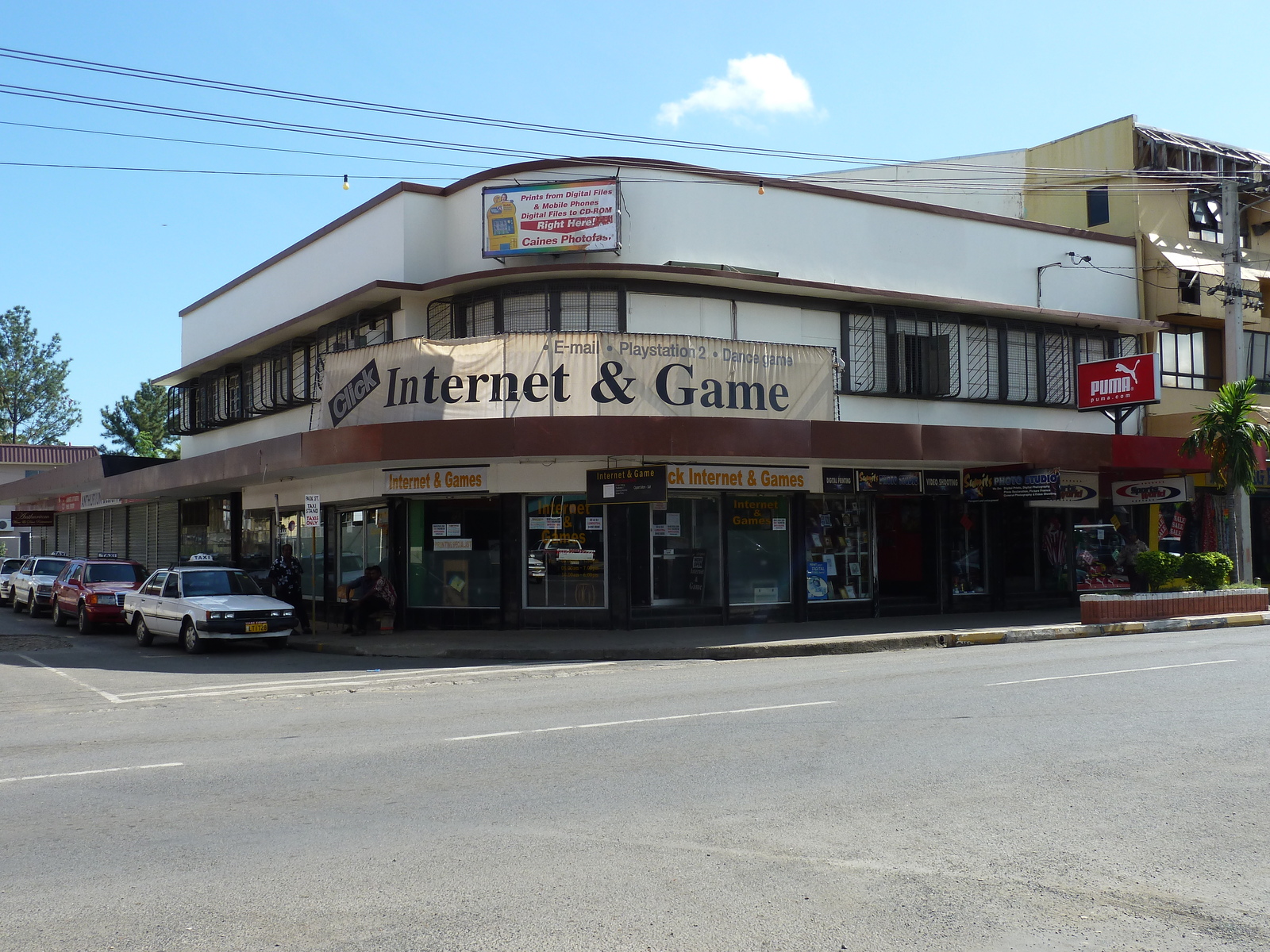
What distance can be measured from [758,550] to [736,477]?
1693 mm

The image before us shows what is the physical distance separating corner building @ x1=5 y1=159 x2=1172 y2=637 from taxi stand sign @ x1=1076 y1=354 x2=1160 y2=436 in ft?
3.20

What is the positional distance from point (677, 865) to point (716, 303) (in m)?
17.4

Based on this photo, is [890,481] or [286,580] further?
[890,481]

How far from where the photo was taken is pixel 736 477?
21266 mm

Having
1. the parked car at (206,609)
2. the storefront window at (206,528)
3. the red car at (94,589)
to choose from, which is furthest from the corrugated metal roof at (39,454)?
the parked car at (206,609)

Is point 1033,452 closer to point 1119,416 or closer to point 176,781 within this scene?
point 1119,416

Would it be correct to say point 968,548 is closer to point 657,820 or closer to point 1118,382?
point 1118,382

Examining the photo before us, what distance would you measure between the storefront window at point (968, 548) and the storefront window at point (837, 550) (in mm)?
2339

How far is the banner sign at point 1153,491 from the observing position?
24391mm

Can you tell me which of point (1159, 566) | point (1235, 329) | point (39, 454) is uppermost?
point (39, 454)

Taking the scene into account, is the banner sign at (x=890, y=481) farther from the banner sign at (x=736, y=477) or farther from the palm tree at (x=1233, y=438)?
the palm tree at (x=1233, y=438)

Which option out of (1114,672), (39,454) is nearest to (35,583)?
(1114,672)

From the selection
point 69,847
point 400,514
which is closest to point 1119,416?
point 400,514

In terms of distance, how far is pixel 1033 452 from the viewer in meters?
22.1
